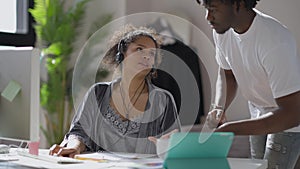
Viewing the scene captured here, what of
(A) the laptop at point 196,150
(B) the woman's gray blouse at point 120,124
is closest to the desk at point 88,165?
(A) the laptop at point 196,150

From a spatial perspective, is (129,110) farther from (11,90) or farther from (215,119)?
(11,90)

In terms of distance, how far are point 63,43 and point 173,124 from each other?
2.50m

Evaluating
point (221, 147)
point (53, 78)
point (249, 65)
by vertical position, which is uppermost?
point (249, 65)

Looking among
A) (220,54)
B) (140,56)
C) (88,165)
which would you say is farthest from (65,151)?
(220,54)

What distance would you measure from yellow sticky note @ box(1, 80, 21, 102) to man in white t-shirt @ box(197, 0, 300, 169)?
713 mm

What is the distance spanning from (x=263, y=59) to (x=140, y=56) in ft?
1.51

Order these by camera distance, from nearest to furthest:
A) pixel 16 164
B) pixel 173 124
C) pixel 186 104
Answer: pixel 16 164
pixel 173 124
pixel 186 104

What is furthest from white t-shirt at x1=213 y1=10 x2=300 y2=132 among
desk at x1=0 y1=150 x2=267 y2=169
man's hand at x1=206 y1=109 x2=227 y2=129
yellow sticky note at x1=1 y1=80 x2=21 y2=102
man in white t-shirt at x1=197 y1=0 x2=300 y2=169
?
yellow sticky note at x1=1 y1=80 x2=21 y2=102

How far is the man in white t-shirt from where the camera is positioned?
6.25ft

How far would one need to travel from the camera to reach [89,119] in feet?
6.97

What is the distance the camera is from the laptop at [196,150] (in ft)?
5.19

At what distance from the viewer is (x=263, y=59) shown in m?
1.99

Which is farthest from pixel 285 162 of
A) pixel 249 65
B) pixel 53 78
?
pixel 53 78

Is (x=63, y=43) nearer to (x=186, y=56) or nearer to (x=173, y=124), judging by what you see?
(x=186, y=56)
